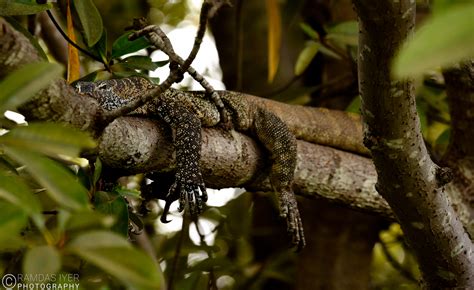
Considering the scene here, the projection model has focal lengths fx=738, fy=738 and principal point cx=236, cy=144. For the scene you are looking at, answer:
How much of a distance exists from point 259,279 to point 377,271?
107cm

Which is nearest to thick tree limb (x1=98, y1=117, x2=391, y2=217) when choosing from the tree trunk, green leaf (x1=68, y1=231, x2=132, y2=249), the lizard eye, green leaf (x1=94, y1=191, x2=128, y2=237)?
green leaf (x1=94, y1=191, x2=128, y2=237)

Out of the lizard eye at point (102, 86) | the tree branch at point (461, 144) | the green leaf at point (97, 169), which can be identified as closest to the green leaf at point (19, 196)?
the green leaf at point (97, 169)

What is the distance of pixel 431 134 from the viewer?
4.34 metres

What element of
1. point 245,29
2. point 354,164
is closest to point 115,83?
point 354,164

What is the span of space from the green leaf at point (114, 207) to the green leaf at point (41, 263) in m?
0.94

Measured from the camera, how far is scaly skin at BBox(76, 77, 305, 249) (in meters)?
2.60

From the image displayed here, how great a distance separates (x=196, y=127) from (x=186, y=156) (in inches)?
7.6

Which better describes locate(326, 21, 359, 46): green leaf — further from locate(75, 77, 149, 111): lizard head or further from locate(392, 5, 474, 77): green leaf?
locate(392, 5, 474, 77): green leaf

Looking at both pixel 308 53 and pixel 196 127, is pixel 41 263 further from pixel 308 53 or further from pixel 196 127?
pixel 308 53

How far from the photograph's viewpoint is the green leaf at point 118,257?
906mm

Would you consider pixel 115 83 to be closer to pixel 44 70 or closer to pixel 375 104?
pixel 375 104

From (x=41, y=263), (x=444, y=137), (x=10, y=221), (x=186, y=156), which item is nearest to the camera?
(x=41, y=263)

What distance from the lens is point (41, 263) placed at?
904mm

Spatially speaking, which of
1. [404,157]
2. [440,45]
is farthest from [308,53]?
[440,45]
